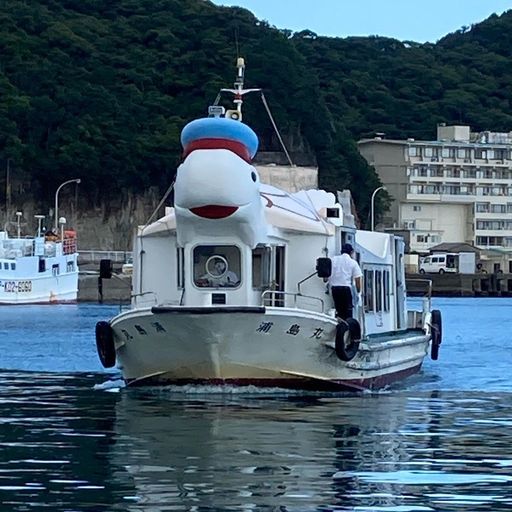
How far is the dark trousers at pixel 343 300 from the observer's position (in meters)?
27.2

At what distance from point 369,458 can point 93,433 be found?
13.7ft

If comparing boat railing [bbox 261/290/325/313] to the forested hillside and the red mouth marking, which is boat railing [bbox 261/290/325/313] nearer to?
the red mouth marking

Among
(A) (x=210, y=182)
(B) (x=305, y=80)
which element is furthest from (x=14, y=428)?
(B) (x=305, y=80)

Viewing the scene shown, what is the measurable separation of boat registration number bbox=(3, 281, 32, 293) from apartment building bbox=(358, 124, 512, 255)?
67.0 m

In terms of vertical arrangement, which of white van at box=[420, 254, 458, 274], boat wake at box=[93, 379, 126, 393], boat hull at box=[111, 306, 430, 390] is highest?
white van at box=[420, 254, 458, 274]

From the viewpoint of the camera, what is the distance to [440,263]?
468 ft

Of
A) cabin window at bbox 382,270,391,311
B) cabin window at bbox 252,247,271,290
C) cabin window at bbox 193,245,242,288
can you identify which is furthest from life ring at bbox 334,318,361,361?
cabin window at bbox 382,270,391,311

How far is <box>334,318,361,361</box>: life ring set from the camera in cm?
2630

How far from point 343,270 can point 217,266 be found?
7.32ft

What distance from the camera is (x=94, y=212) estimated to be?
148 metres

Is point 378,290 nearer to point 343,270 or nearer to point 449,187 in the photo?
point 343,270

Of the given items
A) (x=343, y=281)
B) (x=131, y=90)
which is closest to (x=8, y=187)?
(x=131, y=90)

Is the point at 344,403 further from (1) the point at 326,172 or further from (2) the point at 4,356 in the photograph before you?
(1) the point at 326,172

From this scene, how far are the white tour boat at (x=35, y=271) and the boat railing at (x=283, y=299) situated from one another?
253 feet
